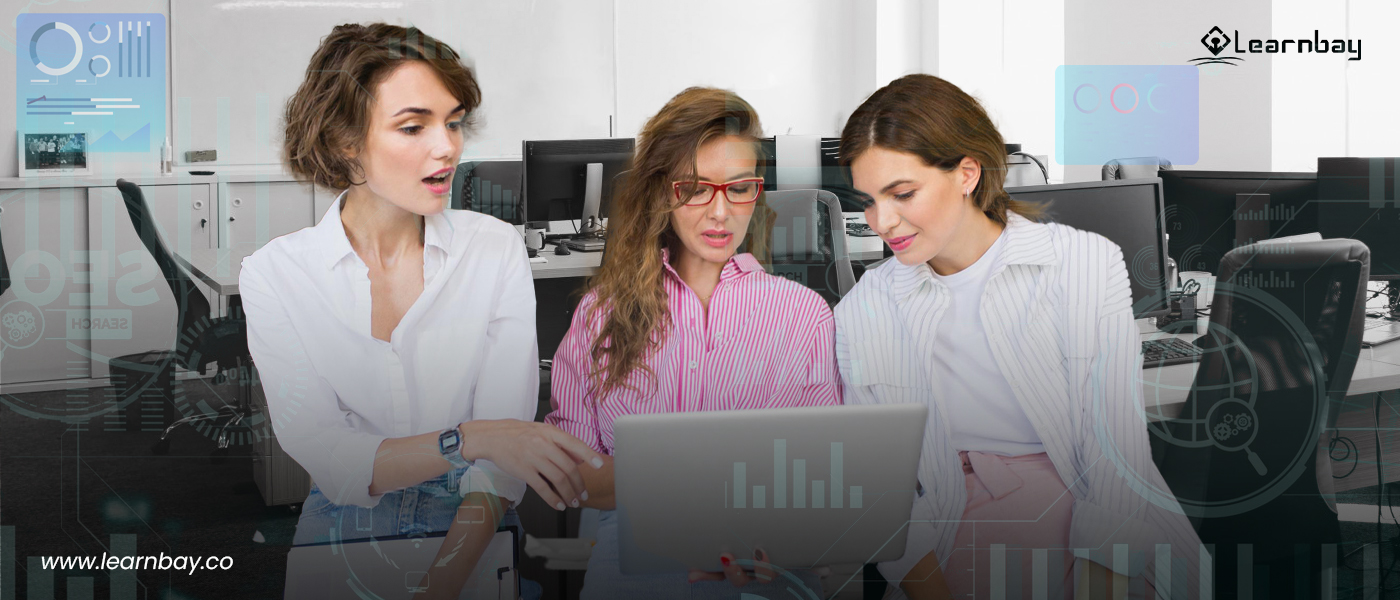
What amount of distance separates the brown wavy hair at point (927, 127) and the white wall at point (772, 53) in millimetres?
103

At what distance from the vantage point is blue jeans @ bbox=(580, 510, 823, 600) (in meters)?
1.45

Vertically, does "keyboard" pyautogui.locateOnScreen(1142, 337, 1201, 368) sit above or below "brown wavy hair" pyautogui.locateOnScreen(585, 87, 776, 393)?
below

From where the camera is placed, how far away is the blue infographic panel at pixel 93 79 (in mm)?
1410

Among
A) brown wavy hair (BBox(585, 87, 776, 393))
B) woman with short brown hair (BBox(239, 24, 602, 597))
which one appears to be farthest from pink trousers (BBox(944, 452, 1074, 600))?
Result: woman with short brown hair (BBox(239, 24, 602, 597))

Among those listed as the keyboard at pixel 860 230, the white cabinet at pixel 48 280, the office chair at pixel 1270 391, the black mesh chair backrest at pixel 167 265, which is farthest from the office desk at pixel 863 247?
the white cabinet at pixel 48 280

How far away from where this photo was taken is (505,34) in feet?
4.97

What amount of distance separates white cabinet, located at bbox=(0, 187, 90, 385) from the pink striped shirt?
743 mm

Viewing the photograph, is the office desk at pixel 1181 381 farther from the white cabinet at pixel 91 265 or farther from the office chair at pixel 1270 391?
the white cabinet at pixel 91 265

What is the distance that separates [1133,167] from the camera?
1.67 metres

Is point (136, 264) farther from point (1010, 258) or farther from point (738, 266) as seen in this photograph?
point (1010, 258)

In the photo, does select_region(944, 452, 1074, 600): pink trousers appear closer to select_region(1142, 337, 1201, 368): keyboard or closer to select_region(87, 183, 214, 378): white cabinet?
select_region(1142, 337, 1201, 368): keyboard

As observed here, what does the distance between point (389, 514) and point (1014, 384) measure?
1016 mm

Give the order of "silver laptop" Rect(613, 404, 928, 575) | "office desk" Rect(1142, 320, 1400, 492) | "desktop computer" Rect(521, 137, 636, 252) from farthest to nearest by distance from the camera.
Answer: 1. "desktop computer" Rect(521, 137, 636, 252)
2. "office desk" Rect(1142, 320, 1400, 492)
3. "silver laptop" Rect(613, 404, 928, 575)

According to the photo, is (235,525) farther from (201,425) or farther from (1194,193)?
(1194,193)
